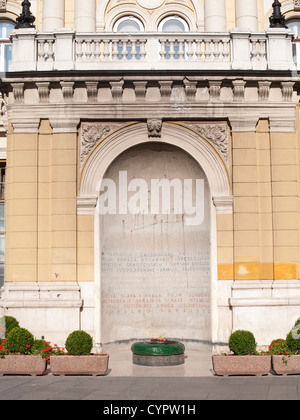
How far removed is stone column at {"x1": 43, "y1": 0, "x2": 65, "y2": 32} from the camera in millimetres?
24344

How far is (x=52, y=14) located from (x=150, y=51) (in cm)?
578

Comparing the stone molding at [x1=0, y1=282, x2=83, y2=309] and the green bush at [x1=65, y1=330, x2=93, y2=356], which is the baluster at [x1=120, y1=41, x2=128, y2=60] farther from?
the green bush at [x1=65, y1=330, x2=93, y2=356]

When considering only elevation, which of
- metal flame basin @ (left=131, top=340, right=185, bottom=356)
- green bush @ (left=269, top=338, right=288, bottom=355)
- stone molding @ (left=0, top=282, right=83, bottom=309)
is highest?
stone molding @ (left=0, top=282, right=83, bottom=309)

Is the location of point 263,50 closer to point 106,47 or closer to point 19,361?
point 106,47

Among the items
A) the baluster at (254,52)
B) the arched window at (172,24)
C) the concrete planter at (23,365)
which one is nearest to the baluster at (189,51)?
the baluster at (254,52)

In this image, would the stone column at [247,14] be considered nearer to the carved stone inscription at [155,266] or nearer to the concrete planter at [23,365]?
the carved stone inscription at [155,266]

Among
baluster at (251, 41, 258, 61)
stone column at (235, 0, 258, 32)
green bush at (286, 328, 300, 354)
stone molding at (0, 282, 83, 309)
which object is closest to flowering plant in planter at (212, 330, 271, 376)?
green bush at (286, 328, 300, 354)

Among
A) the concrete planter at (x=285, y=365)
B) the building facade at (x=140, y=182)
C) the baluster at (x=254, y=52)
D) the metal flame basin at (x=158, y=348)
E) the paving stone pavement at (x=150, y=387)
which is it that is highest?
the baluster at (x=254, y=52)

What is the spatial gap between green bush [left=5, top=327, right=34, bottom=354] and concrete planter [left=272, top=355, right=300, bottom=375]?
20.2 ft

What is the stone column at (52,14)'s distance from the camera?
24.3m

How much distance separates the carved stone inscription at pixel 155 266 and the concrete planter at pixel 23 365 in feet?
14.0

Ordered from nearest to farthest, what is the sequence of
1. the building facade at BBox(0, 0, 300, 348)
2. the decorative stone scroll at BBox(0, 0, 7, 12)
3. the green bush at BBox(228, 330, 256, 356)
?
the green bush at BBox(228, 330, 256, 356), the building facade at BBox(0, 0, 300, 348), the decorative stone scroll at BBox(0, 0, 7, 12)

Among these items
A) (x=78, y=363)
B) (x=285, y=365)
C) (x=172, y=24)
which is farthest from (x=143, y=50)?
(x=285, y=365)

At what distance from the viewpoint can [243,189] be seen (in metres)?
20.2
